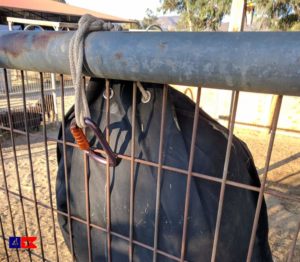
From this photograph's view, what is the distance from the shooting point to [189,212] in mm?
892

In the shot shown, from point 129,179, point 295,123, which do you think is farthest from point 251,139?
point 129,179

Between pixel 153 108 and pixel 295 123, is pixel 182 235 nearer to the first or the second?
pixel 153 108

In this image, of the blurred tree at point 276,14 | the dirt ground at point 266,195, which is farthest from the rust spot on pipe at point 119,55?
the blurred tree at point 276,14

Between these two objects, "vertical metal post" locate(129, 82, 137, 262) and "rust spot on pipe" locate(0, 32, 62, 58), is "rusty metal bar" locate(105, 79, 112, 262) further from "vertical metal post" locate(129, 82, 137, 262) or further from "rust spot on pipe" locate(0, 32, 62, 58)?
"rust spot on pipe" locate(0, 32, 62, 58)

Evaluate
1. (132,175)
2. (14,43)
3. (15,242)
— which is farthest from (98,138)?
(15,242)

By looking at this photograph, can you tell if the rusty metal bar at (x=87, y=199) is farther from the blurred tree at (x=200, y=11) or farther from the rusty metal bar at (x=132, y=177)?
the blurred tree at (x=200, y=11)

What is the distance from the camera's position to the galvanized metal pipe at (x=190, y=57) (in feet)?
1.74

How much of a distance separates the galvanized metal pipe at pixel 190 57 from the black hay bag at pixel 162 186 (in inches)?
7.0

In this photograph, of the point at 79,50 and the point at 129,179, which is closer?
the point at 79,50

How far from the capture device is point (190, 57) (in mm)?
600

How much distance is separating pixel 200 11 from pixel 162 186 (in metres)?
22.8

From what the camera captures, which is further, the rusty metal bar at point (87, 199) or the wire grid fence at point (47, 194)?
the rusty metal bar at point (87, 199)

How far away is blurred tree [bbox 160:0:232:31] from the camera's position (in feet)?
66.1

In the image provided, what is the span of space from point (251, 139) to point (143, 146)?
205 inches
